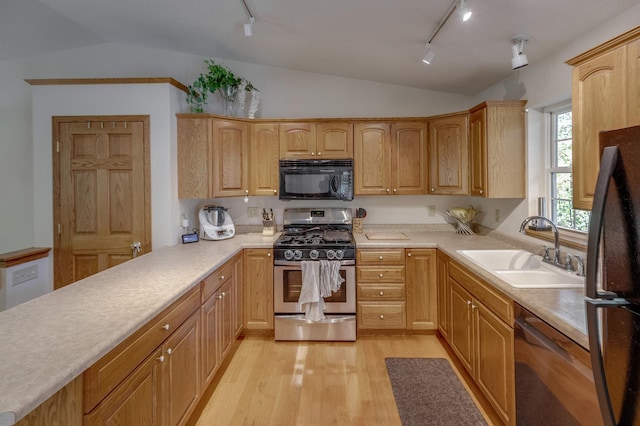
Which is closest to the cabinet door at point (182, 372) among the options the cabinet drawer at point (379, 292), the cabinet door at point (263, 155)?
the cabinet drawer at point (379, 292)

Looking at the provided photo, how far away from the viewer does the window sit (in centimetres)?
228

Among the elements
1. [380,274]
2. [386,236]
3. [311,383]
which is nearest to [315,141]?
[386,236]

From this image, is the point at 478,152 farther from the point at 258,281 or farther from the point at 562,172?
the point at 258,281

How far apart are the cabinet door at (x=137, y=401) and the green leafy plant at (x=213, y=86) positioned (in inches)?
94.0

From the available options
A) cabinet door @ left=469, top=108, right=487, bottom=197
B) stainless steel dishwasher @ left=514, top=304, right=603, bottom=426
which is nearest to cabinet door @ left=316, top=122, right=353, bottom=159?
cabinet door @ left=469, top=108, right=487, bottom=197

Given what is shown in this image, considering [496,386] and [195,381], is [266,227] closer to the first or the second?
[195,381]

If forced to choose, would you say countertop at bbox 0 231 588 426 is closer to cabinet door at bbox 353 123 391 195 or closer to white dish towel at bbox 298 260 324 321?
white dish towel at bbox 298 260 324 321

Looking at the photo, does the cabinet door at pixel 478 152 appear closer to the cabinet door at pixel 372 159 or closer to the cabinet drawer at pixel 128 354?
the cabinet door at pixel 372 159

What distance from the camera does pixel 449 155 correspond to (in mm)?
3088

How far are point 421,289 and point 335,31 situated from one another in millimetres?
2330

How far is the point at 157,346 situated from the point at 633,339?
1.71 m

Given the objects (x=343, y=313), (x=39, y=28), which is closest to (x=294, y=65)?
(x=39, y=28)

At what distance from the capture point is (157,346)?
148 cm

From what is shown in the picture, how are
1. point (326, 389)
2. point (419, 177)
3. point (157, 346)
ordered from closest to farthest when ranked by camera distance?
point (157, 346)
point (326, 389)
point (419, 177)
